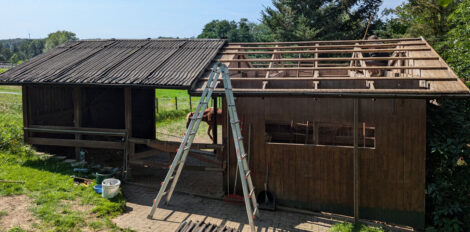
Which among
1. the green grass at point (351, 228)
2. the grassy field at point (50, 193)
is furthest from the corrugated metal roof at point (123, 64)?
the green grass at point (351, 228)

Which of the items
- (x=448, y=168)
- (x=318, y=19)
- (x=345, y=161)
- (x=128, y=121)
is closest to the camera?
(x=448, y=168)

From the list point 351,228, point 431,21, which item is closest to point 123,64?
point 351,228

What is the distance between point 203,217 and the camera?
7930 mm

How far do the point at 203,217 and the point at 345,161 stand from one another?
365cm

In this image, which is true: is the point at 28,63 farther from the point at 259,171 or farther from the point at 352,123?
the point at 352,123

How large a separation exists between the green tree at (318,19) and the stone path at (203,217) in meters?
22.4

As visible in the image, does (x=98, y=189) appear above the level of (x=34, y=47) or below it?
below

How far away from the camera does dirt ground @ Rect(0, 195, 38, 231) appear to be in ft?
22.2

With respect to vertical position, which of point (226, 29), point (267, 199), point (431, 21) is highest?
point (226, 29)

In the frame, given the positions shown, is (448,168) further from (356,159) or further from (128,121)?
(128,121)

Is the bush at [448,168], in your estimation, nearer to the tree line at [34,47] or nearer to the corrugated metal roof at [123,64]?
the corrugated metal roof at [123,64]

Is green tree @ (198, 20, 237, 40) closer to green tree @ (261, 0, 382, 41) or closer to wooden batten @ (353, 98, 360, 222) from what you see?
green tree @ (261, 0, 382, 41)

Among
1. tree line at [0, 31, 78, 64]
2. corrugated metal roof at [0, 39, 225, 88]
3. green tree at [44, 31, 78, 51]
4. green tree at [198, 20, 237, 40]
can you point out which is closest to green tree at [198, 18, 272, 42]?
green tree at [198, 20, 237, 40]

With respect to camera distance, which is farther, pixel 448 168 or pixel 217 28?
pixel 217 28
